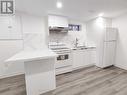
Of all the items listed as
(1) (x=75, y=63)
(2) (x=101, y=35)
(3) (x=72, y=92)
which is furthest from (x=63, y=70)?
(2) (x=101, y=35)

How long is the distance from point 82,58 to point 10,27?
293cm

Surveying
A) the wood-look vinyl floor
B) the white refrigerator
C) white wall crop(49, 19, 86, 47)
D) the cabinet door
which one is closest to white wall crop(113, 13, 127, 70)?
the white refrigerator

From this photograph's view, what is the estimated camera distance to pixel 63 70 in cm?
296

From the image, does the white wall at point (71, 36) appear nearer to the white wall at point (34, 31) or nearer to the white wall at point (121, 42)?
the white wall at point (34, 31)

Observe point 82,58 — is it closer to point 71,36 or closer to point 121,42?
point 71,36

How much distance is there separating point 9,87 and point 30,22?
2236 millimetres

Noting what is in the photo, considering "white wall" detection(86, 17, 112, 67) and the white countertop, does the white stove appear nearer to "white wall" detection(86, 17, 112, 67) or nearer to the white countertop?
the white countertop

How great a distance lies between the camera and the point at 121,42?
3.36 m

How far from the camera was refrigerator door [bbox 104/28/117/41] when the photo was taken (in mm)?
3226

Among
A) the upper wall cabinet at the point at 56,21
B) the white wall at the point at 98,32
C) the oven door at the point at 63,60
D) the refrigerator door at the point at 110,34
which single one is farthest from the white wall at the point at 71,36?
the refrigerator door at the point at 110,34

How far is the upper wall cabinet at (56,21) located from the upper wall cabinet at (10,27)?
113cm

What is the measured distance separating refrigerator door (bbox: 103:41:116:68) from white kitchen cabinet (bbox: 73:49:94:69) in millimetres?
536

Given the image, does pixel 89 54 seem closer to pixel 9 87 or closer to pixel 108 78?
pixel 108 78

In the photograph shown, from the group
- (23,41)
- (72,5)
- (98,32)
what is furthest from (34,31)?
(98,32)
